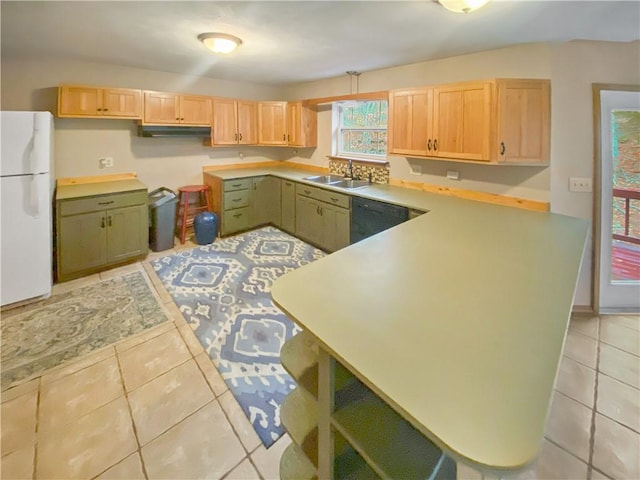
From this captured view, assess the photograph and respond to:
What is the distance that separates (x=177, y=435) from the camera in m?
1.73

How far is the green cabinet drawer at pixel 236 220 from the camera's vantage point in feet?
15.5

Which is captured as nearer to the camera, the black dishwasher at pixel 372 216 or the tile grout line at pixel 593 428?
the tile grout line at pixel 593 428

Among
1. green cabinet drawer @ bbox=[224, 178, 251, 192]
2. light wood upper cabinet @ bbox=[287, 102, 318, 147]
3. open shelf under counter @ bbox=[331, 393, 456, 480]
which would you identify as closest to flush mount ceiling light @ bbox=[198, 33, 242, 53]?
green cabinet drawer @ bbox=[224, 178, 251, 192]

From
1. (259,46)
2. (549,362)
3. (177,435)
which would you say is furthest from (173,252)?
(549,362)

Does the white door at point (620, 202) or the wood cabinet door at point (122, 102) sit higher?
the wood cabinet door at point (122, 102)

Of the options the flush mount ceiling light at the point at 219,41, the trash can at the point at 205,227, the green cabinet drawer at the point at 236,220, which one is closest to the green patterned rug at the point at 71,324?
the trash can at the point at 205,227

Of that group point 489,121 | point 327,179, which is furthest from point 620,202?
point 327,179

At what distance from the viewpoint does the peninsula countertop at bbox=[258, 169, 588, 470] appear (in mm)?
749

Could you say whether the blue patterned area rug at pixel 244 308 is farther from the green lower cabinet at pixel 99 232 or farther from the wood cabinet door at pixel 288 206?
the green lower cabinet at pixel 99 232

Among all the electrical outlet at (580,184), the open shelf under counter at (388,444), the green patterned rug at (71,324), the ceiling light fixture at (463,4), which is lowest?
the green patterned rug at (71,324)

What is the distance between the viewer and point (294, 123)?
200 inches

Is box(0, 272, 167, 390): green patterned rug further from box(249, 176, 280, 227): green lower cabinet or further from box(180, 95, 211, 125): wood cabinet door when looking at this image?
box(180, 95, 211, 125): wood cabinet door

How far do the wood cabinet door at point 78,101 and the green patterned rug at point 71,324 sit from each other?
6.34 ft

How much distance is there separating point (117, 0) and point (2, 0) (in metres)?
0.76
